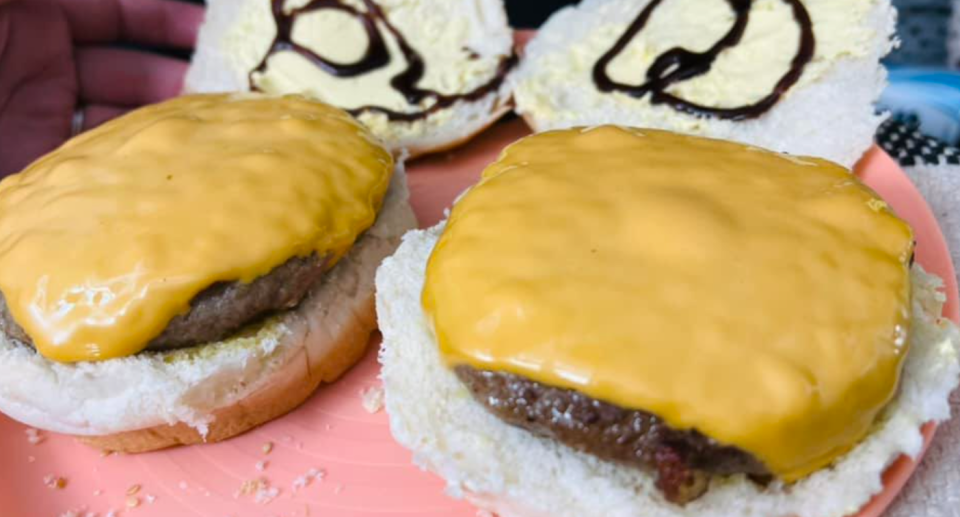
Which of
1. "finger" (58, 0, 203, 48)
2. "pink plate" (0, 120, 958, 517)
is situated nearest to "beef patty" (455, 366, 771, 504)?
"pink plate" (0, 120, 958, 517)

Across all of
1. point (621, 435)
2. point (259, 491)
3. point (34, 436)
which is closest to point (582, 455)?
point (621, 435)

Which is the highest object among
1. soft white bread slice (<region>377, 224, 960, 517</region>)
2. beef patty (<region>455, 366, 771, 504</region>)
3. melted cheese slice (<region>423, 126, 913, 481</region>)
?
melted cheese slice (<region>423, 126, 913, 481</region>)

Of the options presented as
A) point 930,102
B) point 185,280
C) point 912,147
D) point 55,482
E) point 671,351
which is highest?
point 671,351

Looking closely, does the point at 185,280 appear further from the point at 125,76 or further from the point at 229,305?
the point at 125,76

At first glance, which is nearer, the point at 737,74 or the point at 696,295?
the point at 696,295

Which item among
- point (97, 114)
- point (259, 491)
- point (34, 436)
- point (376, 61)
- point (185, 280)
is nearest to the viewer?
point (185, 280)

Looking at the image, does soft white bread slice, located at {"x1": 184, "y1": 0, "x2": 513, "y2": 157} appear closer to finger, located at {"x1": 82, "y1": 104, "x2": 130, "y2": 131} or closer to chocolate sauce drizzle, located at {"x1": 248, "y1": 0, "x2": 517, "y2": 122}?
chocolate sauce drizzle, located at {"x1": 248, "y1": 0, "x2": 517, "y2": 122}
